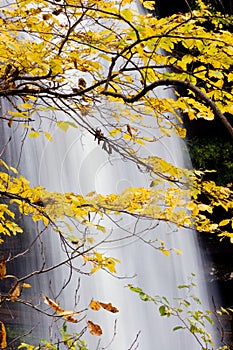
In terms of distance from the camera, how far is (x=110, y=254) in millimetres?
5297

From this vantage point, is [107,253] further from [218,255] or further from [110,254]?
[218,255]

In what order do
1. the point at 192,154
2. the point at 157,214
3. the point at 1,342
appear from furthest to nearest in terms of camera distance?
the point at 192,154
the point at 157,214
the point at 1,342

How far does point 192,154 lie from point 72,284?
2.14 meters

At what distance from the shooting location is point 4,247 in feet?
18.1

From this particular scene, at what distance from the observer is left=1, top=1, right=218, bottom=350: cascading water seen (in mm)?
5098

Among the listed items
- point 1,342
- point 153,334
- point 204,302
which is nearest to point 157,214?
point 1,342

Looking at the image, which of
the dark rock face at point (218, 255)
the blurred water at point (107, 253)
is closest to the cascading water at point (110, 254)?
the blurred water at point (107, 253)

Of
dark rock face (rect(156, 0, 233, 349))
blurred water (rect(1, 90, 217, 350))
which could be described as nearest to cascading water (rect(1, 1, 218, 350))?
blurred water (rect(1, 90, 217, 350))

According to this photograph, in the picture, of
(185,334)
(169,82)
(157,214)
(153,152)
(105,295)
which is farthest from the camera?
(153,152)

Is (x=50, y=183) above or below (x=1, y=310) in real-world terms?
above

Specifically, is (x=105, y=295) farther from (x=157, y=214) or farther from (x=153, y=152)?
(x=157, y=214)

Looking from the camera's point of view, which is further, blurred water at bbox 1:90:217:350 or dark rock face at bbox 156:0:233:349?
dark rock face at bbox 156:0:233:349

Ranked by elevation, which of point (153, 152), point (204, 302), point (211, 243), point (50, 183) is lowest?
point (204, 302)

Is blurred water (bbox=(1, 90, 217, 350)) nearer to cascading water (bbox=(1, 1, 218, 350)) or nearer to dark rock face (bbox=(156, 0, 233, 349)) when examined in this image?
cascading water (bbox=(1, 1, 218, 350))
